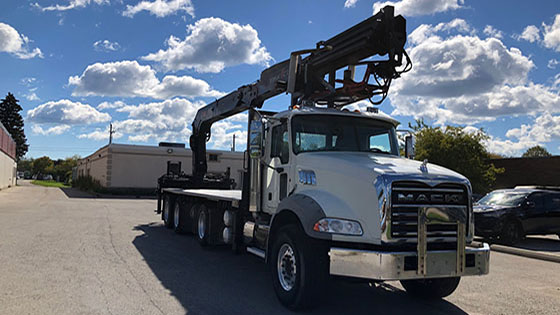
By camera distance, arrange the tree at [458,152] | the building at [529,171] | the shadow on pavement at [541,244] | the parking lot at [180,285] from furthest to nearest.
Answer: the building at [529,171] → the tree at [458,152] → the shadow on pavement at [541,244] → the parking lot at [180,285]

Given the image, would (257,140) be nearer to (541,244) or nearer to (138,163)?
(541,244)

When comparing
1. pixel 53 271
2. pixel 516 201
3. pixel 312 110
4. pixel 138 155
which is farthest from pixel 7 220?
pixel 138 155

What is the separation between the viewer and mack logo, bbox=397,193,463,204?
5367 millimetres

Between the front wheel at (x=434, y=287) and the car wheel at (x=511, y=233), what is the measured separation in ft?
24.4

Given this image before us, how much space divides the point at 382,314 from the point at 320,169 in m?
2.05

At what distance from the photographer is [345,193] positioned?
5.69m

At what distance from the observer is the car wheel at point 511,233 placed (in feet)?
42.2

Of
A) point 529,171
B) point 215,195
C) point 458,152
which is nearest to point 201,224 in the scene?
point 215,195

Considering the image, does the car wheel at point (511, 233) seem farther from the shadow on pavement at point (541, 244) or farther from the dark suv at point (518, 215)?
the shadow on pavement at point (541, 244)

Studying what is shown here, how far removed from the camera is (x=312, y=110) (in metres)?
6.98

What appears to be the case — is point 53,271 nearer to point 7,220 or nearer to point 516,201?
point 7,220

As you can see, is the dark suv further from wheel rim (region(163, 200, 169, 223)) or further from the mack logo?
wheel rim (region(163, 200, 169, 223))

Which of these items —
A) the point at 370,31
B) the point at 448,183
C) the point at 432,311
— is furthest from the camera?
the point at 370,31

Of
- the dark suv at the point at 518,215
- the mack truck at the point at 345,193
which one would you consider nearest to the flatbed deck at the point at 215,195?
the mack truck at the point at 345,193
